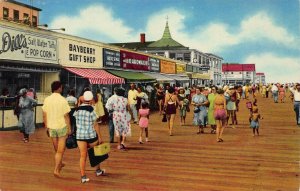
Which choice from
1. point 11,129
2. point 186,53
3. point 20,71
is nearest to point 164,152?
point 11,129

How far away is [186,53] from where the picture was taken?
5819 cm

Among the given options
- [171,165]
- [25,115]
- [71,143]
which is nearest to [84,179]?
[71,143]

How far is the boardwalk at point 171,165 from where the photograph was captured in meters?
6.64

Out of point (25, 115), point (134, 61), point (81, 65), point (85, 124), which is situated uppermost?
point (134, 61)

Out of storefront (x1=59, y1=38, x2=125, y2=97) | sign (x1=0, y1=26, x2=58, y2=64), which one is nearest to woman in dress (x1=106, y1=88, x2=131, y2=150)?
sign (x1=0, y1=26, x2=58, y2=64)

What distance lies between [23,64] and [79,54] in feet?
15.5

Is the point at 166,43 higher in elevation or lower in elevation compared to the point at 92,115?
higher

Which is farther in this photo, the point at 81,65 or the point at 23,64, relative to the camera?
the point at 81,65

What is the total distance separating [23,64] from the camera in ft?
48.3

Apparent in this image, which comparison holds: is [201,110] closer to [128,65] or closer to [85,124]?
[85,124]

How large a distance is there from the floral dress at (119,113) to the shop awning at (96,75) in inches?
311

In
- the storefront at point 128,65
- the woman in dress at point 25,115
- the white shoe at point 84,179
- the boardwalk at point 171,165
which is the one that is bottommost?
the boardwalk at point 171,165

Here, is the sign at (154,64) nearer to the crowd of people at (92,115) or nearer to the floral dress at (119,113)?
the crowd of people at (92,115)

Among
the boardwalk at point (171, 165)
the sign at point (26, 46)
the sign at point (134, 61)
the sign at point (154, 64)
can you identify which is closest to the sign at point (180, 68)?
the sign at point (154, 64)
